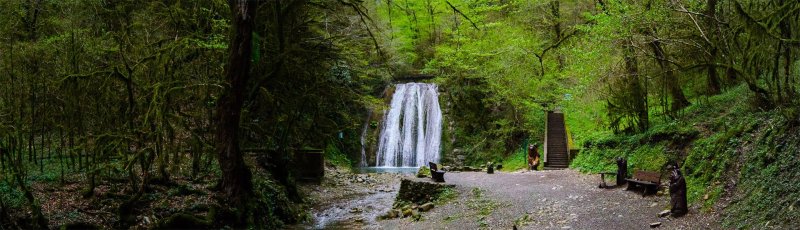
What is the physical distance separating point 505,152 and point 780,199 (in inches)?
786

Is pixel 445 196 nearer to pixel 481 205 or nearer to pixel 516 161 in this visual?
pixel 481 205

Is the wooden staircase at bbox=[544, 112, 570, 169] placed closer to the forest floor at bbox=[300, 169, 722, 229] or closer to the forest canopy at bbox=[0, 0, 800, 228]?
the forest floor at bbox=[300, 169, 722, 229]

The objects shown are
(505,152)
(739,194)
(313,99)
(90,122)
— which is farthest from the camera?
(505,152)

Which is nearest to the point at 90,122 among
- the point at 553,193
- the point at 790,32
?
the point at 553,193

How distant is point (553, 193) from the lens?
484 inches

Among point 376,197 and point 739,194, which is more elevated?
point 739,194

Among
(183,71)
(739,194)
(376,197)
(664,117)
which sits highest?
(183,71)

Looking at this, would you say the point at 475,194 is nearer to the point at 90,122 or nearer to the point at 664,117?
the point at 664,117

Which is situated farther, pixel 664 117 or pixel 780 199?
pixel 664 117

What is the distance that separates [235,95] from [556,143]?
1676 cm

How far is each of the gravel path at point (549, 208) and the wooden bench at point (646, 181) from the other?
0.23 metres

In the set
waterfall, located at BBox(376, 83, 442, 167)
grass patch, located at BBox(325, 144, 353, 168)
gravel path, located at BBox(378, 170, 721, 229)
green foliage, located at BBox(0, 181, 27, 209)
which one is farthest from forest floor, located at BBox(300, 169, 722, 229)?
waterfall, located at BBox(376, 83, 442, 167)

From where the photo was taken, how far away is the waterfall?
90.6 ft

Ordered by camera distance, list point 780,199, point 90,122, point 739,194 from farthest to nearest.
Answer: point 90,122 < point 739,194 < point 780,199
